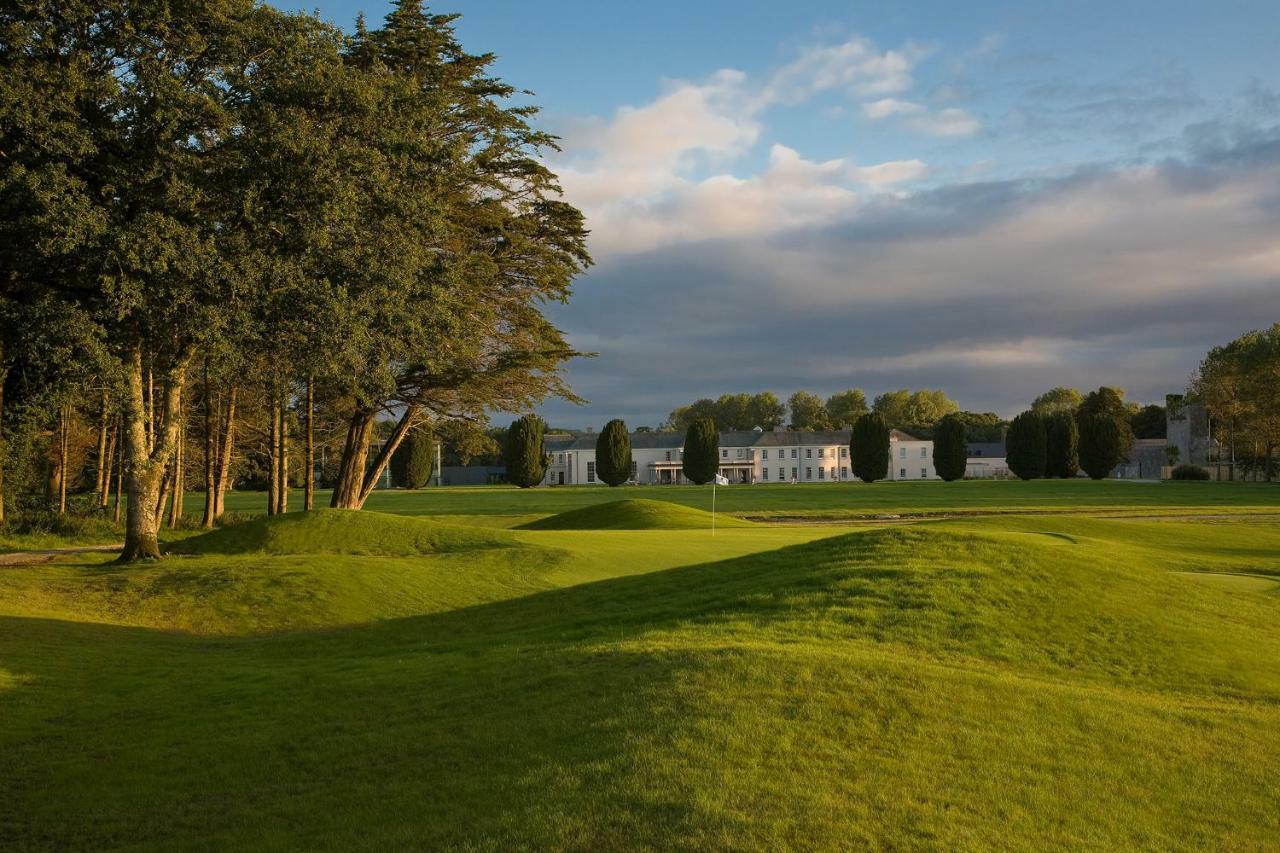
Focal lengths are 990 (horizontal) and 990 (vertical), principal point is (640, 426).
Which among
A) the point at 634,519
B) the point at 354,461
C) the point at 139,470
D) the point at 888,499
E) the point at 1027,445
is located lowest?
the point at 888,499

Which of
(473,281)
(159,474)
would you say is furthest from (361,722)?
(473,281)

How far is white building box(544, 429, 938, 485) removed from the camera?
12219 cm

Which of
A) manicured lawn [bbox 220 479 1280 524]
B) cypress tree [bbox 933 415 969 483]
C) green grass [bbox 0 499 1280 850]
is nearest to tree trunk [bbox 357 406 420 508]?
manicured lawn [bbox 220 479 1280 524]

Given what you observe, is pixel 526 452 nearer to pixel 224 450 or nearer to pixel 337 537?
pixel 224 450

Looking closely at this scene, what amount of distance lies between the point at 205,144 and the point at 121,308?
4.45 meters

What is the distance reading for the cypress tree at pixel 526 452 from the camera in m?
94.8

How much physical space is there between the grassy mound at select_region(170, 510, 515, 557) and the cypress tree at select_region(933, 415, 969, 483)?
72.1m

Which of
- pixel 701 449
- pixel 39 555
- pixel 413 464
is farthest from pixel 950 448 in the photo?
pixel 39 555

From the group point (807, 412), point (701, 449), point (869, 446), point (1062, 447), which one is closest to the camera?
point (869, 446)

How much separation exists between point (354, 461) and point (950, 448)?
67.8 metres

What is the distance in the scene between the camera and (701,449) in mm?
92812

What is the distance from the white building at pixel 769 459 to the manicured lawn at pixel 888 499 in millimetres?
33335

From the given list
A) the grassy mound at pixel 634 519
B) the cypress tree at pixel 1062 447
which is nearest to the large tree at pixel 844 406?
the cypress tree at pixel 1062 447

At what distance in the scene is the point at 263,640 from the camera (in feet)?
49.9
